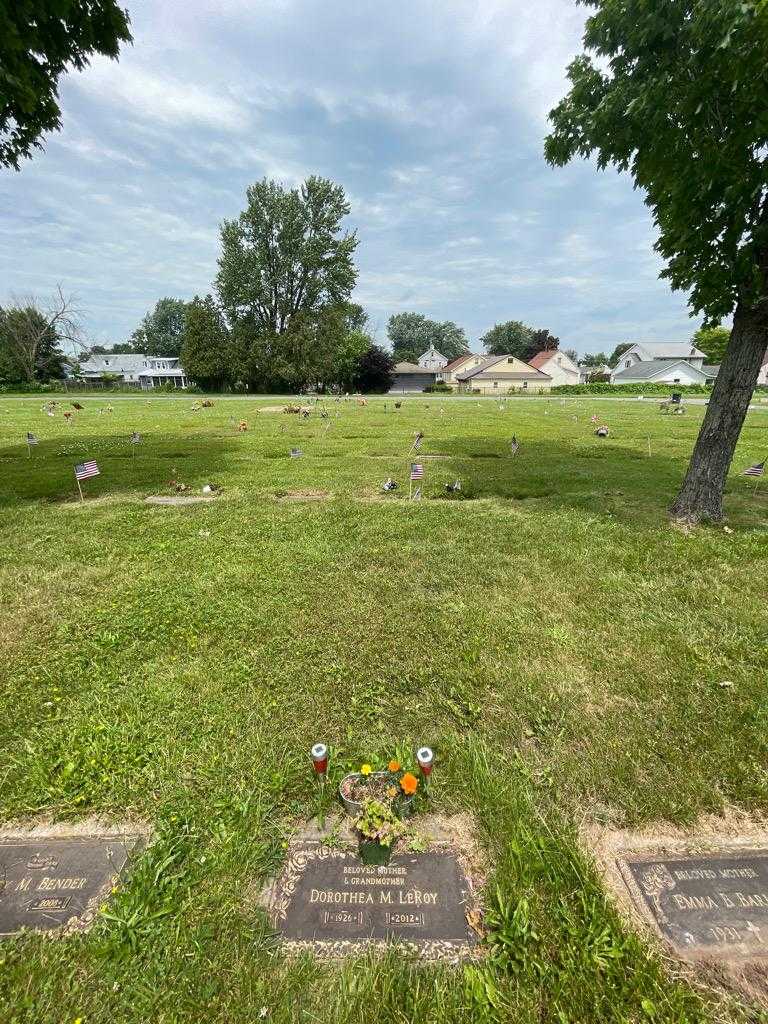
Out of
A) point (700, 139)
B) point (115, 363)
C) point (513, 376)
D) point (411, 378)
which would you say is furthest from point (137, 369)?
point (700, 139)

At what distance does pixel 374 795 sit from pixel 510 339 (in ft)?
326

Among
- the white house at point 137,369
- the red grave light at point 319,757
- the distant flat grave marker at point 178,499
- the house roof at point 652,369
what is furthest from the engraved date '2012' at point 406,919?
the white house at point 137,369

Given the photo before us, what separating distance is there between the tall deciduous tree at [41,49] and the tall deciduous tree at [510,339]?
3584 inches

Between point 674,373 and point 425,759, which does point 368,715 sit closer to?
point 425,759

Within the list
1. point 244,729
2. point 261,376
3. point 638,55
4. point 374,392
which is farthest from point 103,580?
point 374,392

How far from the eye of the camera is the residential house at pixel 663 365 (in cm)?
6488

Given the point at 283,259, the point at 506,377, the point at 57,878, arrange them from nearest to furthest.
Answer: the point at 57,878
the point at 283,259
the point at 506,377

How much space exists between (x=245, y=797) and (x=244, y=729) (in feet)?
1.75

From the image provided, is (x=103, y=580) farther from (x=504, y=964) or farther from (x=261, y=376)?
A: (x=261, y=376)

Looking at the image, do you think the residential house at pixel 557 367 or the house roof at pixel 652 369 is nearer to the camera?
the house roof at pixel 652 369

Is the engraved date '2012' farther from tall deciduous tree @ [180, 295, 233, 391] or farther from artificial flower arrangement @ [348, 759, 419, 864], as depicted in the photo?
tall deciduous tree @ [180, 295, 233, 391]

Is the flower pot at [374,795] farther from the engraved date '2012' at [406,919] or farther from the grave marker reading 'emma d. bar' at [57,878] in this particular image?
the grave marker reading 'emma d. bar' at [57,878]

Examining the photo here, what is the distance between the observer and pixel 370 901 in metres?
2.15

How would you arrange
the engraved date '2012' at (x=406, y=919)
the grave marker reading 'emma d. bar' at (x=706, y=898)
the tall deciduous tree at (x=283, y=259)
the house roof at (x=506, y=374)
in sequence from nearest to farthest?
the grave marker reading 'emma d. bar' at (x=706, y=898) < the engraved date '2012' at (x=406, y=919) < the tall deciduous tree at (x=283, y=259) < the house roof at (x=506, y=374)
